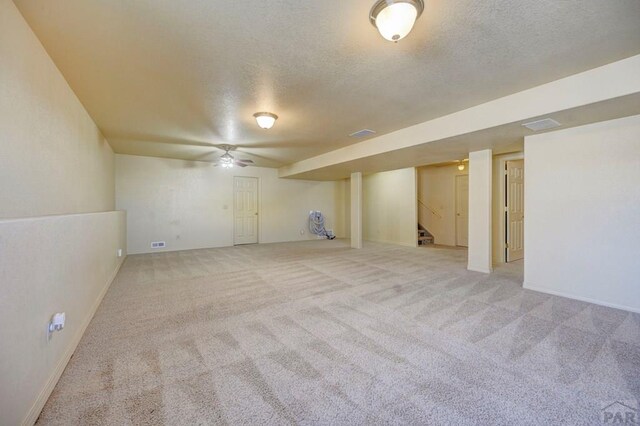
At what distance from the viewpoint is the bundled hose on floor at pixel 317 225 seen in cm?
931

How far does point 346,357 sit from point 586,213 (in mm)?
3617

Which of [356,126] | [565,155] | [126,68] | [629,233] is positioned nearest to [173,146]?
[126,68]

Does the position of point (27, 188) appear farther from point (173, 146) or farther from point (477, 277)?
point (477, 277)

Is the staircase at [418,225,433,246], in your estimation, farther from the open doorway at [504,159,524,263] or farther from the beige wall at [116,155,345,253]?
the beige wall at [116,155,345,253]

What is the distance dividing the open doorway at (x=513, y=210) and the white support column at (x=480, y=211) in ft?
4.04

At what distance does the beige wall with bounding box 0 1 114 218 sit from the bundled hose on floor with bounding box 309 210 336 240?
665 cm

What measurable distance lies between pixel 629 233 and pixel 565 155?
1143mm

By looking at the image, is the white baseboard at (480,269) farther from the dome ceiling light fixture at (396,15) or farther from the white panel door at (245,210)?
the white panel door at (245,210)

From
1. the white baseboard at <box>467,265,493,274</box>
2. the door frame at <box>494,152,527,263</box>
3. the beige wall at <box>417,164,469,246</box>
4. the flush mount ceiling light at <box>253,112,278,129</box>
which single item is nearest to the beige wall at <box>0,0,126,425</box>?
the flush mount ceiling light at <box>253,112,278,129</box>

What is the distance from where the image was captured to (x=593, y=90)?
2.51m

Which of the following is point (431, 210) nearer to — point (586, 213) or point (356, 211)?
point (356, 211)

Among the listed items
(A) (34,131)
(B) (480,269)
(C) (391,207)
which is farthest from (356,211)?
(A) (34,131)

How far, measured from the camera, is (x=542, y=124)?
320cm

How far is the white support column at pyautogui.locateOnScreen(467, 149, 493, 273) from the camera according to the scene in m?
4.58
